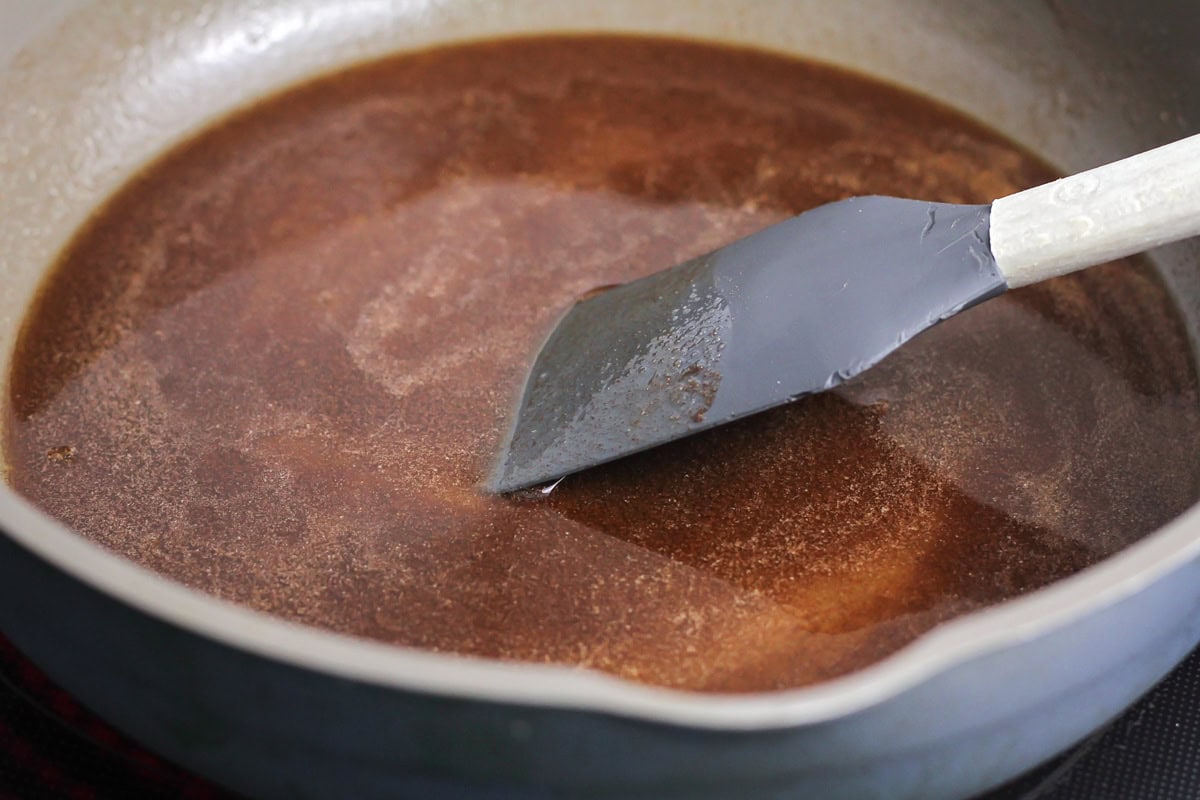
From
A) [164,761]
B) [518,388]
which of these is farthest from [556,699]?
[518,388]

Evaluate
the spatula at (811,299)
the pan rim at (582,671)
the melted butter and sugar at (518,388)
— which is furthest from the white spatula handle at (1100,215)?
the pan rim at (582,671)

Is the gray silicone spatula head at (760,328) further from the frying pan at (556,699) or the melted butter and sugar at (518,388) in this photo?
the frying pan at (556,699)

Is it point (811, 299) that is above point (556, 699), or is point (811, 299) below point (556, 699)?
above

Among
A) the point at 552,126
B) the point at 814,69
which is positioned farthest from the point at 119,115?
the point at 814,69

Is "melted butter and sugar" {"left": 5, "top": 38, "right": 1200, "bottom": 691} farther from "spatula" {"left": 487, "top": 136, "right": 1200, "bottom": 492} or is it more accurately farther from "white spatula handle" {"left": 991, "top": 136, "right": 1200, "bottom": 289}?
"white spatula handle" {"left": 991, "top": 136, "right": 1200, "bottom": 289}

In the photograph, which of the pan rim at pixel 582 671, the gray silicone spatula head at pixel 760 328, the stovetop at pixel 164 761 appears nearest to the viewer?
the pan rim at pixel 582 671

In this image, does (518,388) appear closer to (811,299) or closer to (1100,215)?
(811,299)
